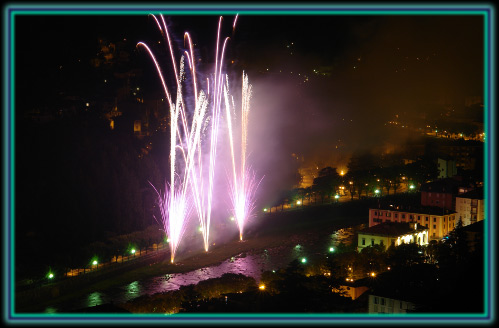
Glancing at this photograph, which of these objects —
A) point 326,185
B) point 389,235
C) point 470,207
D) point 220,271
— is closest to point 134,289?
point 220,271

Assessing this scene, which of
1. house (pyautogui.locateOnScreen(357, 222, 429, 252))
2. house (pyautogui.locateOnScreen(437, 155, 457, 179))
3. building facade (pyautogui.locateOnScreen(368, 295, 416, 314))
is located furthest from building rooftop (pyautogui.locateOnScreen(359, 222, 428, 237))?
house (pyautogui.locateOnScreen(437, 155, 457, 179))

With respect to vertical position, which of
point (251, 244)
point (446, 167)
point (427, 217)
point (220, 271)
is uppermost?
point (446, 167)

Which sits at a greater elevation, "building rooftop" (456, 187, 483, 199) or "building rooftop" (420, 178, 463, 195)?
"building rooftop" (420, 178, 463, 195)

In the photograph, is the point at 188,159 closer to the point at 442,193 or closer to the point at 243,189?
the point at 243,189

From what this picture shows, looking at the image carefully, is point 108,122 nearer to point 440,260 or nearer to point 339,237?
point 339,237

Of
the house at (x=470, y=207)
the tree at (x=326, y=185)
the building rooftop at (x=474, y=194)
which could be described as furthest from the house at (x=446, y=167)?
the house at (x=470, y=207)

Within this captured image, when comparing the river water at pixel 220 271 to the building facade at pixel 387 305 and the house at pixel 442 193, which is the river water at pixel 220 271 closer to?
the building facade at pixel 387 305

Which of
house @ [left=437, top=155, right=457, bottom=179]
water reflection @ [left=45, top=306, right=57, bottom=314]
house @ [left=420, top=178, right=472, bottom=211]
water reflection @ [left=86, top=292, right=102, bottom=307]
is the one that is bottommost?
water reflection @ [left=45, top=306, right=57, bottom=314]

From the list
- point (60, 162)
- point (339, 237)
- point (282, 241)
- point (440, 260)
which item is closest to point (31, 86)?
point (60, 162)

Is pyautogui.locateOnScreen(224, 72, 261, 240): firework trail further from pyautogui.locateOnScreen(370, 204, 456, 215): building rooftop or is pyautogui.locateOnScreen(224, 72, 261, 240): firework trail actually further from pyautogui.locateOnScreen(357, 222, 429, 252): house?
pyautogui.locateOnScreen(370, 204, 456, 215): building rooftop
